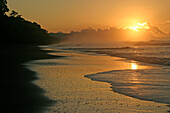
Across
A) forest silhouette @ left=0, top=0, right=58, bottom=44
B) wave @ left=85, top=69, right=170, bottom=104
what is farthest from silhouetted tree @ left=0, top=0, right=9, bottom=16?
wave @ left=85, top=69, right=170, bottom=104

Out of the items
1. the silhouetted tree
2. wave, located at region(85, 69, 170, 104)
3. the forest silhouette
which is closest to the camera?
wave, located at region(85, 69, 170, 104)

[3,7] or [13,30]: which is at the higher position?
[3,7]

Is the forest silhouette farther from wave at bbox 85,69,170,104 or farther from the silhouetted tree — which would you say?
wave at bbox 85,69,170,104

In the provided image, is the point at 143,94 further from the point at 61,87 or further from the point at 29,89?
the point at 29,89

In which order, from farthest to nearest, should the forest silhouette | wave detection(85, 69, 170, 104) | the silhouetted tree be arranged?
1. the forest silhouette
2. the silhouetted tree
3. wave detection(85, 69, 170, 104)

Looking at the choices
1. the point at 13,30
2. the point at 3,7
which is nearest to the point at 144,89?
the point at 3,7

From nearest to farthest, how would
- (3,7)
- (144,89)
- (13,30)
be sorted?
(144,89) → (3,7) → (13,30)

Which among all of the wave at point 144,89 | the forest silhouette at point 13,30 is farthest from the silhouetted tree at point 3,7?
the wave at point 144,89

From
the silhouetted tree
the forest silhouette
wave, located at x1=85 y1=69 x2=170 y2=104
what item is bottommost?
wave, located at x1=85 y1=69 x2=170 y2=104

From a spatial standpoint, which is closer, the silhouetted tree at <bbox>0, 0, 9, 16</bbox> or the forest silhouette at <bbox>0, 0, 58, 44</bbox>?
the silhouetted tree at <bbox>0, 0, 9, 16</bbox>

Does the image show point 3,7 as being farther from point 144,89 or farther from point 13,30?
point 144,89

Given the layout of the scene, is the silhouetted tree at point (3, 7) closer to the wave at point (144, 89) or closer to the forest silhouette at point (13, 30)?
the forest silhouette at point (13, 30)

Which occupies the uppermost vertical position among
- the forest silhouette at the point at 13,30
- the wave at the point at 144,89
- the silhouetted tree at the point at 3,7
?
the silhouetted tree at the point at 3,7

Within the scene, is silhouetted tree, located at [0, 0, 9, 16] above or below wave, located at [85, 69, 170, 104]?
above
